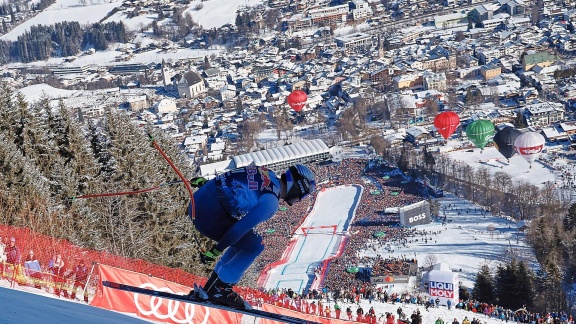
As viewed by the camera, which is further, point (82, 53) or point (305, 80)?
point (82, 53)

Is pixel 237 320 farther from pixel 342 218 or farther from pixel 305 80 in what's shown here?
pixel 305 80

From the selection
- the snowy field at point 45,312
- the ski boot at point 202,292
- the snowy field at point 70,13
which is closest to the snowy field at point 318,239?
the ski boot at point 202,292

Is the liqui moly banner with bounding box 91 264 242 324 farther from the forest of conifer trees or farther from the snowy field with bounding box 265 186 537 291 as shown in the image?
the snowy field with bounding box 265 186 537 291

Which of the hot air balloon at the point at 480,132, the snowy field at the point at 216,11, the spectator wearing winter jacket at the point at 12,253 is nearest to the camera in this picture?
the spectator wearing winter jacket at the point at 12,253

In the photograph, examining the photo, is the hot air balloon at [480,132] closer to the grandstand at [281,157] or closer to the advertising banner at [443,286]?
the grandstand at [281,157]

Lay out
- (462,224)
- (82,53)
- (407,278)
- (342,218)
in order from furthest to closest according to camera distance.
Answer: (82,53), (342,218), (462,224), (407,278)

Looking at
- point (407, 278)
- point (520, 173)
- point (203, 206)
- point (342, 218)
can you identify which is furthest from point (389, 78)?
point (203, 206)
